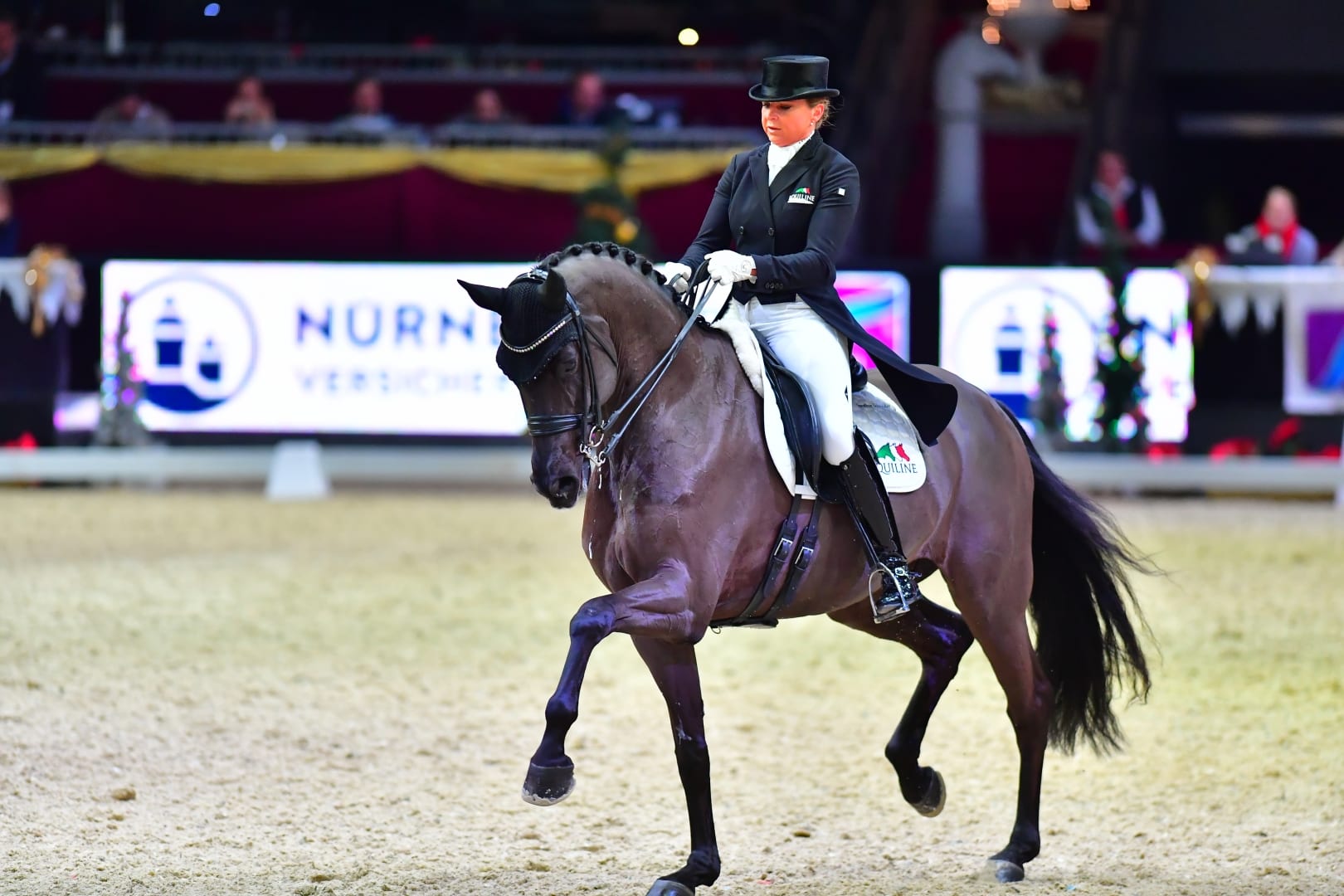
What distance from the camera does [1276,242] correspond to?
496 inches

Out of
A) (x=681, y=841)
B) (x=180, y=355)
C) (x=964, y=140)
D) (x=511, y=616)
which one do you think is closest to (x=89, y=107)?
(x=180, y=355)

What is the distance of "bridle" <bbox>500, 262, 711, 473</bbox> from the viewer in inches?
148

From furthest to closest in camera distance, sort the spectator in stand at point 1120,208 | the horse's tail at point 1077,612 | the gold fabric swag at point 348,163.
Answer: the gold fabric swag at point 348,163
the spectator in stand at point 1120,208
the horse's tail at point 1077,612

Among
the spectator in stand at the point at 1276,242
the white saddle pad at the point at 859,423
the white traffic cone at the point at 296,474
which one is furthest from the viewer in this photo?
the spectator in stand at the point at 1276,242

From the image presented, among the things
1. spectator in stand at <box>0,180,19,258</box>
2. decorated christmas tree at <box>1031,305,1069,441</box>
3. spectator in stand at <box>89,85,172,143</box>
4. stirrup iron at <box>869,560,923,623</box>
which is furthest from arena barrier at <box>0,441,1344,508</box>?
stirrup iron at <box>869,560,923,623</box>

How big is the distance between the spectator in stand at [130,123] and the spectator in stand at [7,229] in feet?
3.43

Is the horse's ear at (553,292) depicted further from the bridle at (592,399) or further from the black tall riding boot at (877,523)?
the black tall riding boot at (877,523)

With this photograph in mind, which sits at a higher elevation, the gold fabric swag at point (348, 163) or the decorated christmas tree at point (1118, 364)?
the gold fabric swag at point (348, 163)

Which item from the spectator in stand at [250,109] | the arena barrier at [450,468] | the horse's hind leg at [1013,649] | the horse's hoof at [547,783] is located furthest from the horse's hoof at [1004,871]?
the spectator in stand at [250,109]

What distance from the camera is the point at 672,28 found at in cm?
1579

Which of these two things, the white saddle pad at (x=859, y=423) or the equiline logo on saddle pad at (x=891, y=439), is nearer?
the white saddle pad at (x=859, y=423)

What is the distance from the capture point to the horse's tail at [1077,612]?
4902mm

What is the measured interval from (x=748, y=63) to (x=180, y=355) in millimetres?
5602

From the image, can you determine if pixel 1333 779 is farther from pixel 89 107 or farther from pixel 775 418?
pixel 89 107
